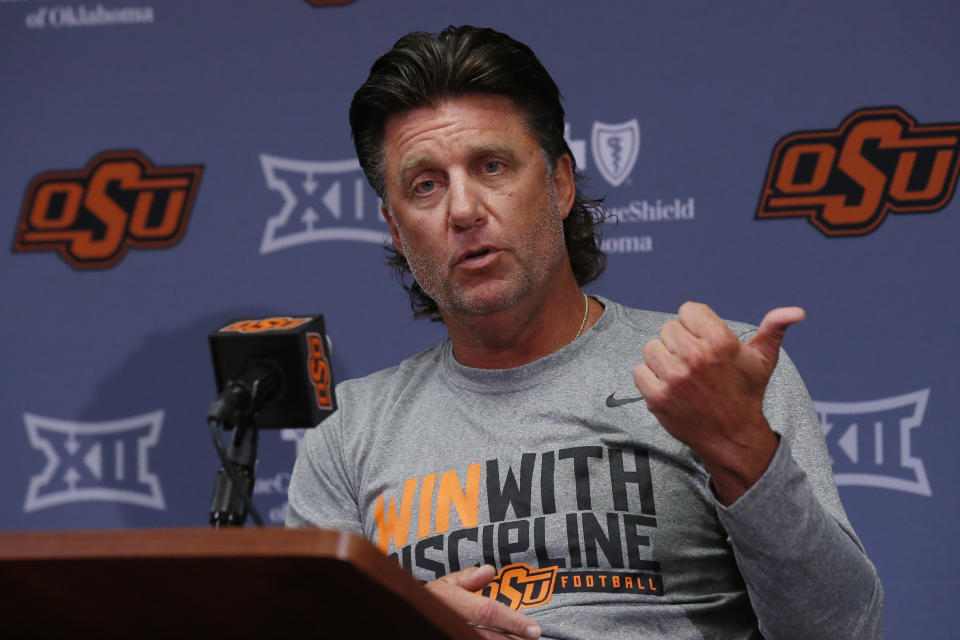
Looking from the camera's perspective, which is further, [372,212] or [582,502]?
[372,212]

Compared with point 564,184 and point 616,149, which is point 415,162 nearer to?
point 564,184

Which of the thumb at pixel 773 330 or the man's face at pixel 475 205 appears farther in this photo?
the man's face at pixel 475 205

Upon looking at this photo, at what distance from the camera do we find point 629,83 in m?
2.09

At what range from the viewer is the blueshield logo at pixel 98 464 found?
88.3 inches

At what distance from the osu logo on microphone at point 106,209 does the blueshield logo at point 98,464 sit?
1.20ft

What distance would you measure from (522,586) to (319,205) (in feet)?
3.69

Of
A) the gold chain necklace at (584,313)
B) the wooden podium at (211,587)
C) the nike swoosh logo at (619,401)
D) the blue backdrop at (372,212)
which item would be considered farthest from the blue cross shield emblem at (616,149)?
the wooden podium at (211,587)

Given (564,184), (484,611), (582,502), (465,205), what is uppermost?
(564,184)

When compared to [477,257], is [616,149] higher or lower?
higher

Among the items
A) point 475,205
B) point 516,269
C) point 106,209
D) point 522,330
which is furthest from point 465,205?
point 106,209

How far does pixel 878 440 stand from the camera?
194 cm

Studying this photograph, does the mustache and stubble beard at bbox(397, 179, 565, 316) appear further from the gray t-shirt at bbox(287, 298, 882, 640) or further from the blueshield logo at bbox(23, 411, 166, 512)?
the blueshield logo at bbox(23, 411, 166, 512)

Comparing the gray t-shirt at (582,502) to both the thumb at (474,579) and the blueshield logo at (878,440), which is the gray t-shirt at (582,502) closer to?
the thumb at (474,579)

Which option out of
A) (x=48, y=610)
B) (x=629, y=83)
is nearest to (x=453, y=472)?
(x=48, y=610)
